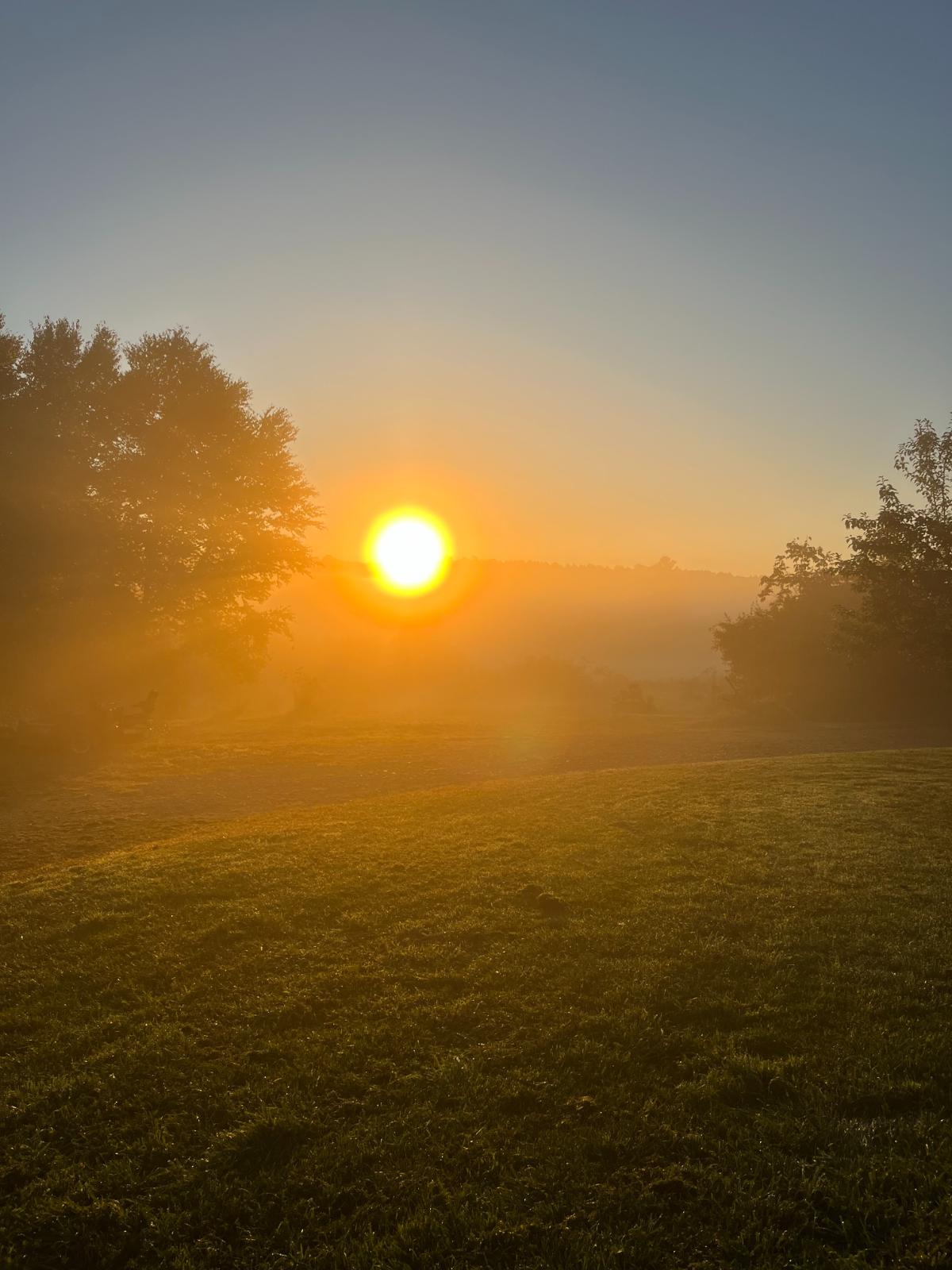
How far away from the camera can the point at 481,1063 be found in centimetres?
566

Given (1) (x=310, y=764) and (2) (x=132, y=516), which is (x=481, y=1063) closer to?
(1) (x=310, y=764)

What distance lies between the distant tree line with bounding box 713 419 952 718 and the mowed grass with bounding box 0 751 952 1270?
7.16m

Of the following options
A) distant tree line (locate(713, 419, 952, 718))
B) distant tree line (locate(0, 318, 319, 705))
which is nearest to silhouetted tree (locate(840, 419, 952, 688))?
distant tree line (locate(713, 419, 952, 718))

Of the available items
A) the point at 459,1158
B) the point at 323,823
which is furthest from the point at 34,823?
the point at 459,1158

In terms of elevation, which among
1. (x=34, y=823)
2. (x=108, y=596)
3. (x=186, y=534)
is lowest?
(x=34, y=823)

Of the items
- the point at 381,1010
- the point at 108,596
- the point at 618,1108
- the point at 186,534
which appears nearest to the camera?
the point at 618,1108

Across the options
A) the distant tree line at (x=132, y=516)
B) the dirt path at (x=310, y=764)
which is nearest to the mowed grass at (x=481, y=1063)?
the dirt path at (x=310, y=764)

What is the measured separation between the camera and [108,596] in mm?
25906

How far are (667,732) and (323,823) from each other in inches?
842

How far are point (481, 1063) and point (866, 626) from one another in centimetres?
1569

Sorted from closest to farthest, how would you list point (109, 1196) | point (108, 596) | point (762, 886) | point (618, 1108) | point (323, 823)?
point (109, 1196) → point (618, 1108) → point (762, 886) → point (323, 823) → point (108, 596)

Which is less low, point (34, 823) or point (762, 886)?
point (34, 823)

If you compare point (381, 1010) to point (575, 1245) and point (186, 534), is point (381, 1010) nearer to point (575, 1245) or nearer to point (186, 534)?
point (575, 1245)

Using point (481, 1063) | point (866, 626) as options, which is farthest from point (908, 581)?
point (481, 1063)
